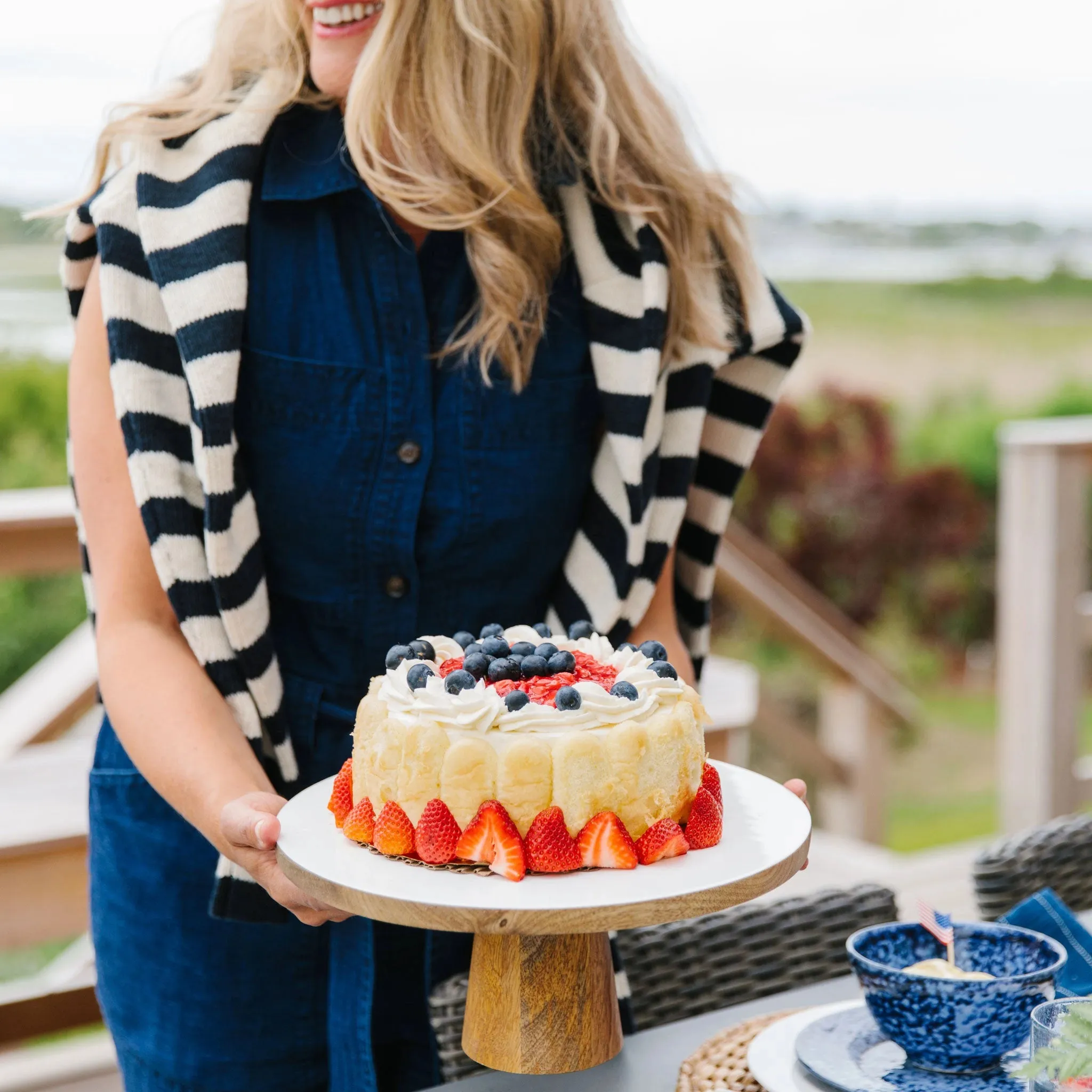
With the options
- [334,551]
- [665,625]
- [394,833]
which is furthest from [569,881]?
[665,625]

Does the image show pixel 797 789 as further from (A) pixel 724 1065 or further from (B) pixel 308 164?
(B) pixel 308 164

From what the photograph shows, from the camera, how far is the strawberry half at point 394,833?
98 centimetres

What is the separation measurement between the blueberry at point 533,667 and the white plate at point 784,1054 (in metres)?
0.33

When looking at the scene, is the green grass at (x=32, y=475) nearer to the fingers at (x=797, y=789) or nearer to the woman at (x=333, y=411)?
the woman at (x=333, y=411)

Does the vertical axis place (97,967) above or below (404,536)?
below

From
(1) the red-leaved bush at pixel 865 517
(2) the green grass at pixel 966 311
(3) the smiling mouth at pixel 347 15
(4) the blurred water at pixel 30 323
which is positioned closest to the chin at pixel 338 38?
(3) the smiling mouth at pixel 347 15

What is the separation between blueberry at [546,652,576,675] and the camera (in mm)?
1058

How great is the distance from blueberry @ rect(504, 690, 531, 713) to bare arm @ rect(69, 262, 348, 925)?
211 mm

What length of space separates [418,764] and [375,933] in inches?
14.5

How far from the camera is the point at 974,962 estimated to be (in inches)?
42.7

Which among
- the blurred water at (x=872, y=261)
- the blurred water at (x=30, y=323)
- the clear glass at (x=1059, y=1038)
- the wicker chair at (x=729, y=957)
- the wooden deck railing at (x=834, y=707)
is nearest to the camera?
the clear glass at (x=1059, y=1038)

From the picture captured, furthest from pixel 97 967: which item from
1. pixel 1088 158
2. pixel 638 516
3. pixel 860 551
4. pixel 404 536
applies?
pixel 1088 158

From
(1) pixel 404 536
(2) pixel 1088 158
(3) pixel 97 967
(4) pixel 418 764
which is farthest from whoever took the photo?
(2) pixel 1088 158

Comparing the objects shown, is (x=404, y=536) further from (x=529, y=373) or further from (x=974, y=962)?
(x=974, y=962)
